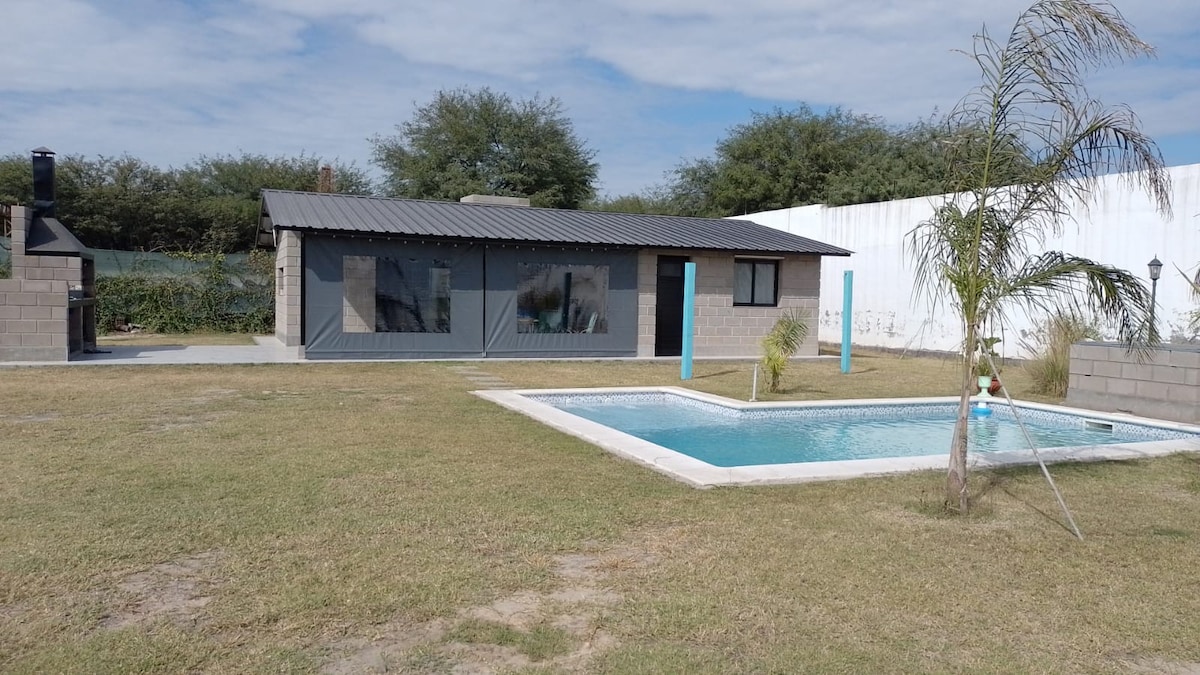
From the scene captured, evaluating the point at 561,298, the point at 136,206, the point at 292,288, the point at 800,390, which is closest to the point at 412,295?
the point at 292,288

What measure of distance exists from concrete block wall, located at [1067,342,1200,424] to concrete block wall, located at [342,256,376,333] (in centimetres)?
1142

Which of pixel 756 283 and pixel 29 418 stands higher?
pixel 756 283

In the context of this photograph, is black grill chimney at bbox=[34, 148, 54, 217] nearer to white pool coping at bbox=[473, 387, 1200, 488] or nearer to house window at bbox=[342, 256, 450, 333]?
house window at bbox=[342, 256, 450, 333]

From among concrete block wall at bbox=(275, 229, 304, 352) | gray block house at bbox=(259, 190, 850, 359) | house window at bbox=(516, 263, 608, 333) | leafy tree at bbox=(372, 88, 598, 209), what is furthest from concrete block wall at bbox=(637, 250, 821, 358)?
leafy tree at bbox=(372, 88, 598, 209)

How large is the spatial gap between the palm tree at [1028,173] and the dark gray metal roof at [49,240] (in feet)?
44.7

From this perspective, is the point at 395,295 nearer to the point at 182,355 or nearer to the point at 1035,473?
the point at 182,355

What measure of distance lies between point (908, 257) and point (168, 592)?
789 inches

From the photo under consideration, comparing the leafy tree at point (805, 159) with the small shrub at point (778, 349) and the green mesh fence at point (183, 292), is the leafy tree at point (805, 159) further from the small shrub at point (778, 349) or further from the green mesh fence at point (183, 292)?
the small shrub at point (778, 349)

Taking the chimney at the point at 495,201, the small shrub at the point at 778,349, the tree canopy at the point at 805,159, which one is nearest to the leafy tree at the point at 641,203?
the tree canopy at the point at 805,159

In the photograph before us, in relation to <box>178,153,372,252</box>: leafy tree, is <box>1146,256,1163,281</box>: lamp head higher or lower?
lower

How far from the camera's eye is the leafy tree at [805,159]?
34125 mm

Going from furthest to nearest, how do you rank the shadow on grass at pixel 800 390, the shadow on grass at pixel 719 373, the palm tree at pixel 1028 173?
the shadow on grass at pixel 719 373, the shadow on grass at pixel 800 390, the palm tree at pixel 1028 173

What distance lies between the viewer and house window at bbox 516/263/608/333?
17.7m

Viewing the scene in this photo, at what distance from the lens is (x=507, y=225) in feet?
59.7
